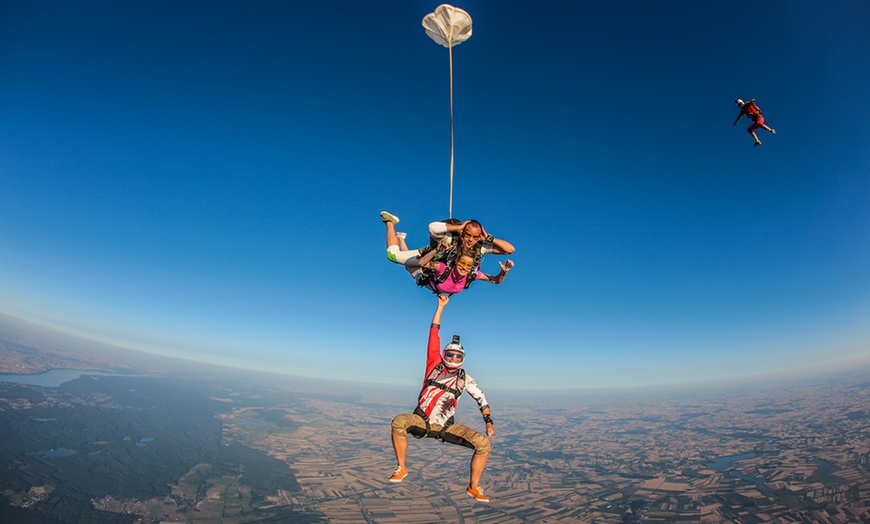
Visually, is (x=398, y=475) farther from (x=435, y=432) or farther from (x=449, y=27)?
(x=449, y=27)

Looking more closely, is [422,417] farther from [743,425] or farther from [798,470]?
[743,425]

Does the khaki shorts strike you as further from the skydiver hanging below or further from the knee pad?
the skydiver hanging below

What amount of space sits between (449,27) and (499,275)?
4.03 meters

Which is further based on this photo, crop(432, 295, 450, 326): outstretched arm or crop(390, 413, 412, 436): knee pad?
crop(432, 295, 450, 326): outstretched arm

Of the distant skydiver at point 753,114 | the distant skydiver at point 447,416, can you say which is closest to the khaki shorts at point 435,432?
the distant skydiver at point 447,416

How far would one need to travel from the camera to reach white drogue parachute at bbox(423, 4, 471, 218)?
4906 millimetres

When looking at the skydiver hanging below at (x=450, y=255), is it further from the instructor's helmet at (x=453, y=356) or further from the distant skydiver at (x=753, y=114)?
the distant skydiver at (x=753, y=114)

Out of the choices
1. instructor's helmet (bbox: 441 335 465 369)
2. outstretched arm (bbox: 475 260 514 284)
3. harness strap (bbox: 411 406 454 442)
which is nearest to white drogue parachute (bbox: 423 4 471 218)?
outstretched arm (bbox: 475 260 514 284)

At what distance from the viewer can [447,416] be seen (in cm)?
499

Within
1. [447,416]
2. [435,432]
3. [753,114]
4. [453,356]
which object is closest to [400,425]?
[435,432]

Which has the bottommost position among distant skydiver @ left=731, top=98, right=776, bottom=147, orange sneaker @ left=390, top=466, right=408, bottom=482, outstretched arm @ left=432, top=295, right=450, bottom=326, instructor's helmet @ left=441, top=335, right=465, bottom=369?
orange sneaker @ left=390, top=466, right=408, bottom=482

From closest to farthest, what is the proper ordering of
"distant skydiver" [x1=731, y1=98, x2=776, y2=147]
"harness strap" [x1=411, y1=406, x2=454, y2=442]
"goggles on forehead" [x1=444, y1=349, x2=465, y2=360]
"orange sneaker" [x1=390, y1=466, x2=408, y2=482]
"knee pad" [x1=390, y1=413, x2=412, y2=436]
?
"orange sneaker" [x1=390, y1=466, x2=408, y2=482] < "knee pad" [x1=390, y1=413, x2=412, y2=436] < "harness strap" [x1=411, y1=406, x2=454, y2=442] < "goggles on forehead" [x1=444, y1=349, x2=465, y2=360] < "distant skydiver" [x1=731, y1=98, x2=776, y2=147]

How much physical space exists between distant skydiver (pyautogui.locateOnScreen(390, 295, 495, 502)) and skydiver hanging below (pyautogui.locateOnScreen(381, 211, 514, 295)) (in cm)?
100

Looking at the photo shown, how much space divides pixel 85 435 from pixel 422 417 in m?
75.4
